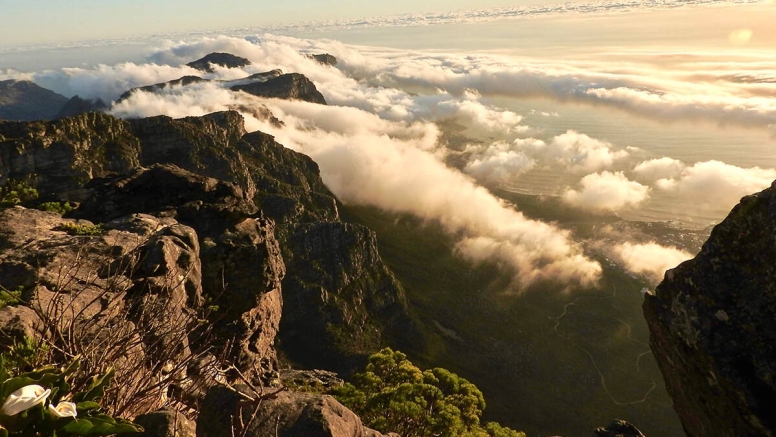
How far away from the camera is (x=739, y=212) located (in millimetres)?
16031

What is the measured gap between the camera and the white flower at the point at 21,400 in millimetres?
6758

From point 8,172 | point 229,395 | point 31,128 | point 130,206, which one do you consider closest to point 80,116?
point 31,128

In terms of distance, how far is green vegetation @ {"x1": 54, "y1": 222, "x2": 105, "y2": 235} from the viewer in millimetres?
25781

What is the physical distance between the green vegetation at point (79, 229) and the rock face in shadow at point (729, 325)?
28121 millimetres

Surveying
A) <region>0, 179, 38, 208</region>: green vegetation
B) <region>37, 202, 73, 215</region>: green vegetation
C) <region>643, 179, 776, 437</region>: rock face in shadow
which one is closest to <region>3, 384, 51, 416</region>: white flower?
<region>643, 179, 776, 437</region>: rock face in shadow

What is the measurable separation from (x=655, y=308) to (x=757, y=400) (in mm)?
4327

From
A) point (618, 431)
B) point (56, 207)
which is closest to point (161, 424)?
point (618, 431)

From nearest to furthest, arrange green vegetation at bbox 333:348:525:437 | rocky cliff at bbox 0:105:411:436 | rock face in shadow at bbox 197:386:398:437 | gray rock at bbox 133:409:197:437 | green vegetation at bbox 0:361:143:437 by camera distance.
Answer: green vegetation at bbox 0:361:143:437 < gray rock at bbox 133:409:197:437 < rock face in shadow at bbox 197:386:398:437 < rocky cliff at bbox 0:105:411:436 < green vegetation at bbox 333:348:525:437

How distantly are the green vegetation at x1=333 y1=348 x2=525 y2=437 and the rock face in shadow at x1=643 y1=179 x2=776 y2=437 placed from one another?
28724 millimetres

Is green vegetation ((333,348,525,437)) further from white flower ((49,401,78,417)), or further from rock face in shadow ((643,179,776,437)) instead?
white flower ((49,401,78,417))

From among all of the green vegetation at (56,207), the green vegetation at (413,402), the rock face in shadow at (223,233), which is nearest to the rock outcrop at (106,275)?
the green vegetation at (56,207)

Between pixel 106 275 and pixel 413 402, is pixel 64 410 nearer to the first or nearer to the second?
pixel 106 275

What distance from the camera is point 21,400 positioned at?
22.5ft

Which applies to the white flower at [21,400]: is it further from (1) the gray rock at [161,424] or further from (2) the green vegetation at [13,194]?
(2) the green vegetation at [13,194]
